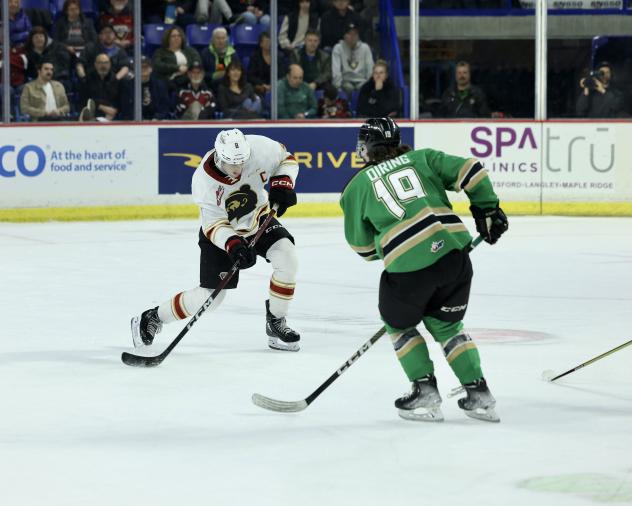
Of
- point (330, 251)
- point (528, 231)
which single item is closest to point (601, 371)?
point (330, 251)

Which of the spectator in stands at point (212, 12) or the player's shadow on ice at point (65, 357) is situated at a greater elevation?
the spectator in stands at point (212, 12)

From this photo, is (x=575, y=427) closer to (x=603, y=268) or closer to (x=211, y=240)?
(x=211, y=240)

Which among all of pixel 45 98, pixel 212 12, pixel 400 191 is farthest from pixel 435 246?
pixel 212 12

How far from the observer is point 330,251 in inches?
336

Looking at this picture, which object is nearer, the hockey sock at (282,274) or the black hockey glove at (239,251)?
the black hockey glove at (239,251)

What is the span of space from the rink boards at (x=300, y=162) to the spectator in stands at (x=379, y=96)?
17 centimetres

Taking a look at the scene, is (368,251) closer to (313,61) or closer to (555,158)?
(555,158)

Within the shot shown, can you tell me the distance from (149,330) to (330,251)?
3497mm

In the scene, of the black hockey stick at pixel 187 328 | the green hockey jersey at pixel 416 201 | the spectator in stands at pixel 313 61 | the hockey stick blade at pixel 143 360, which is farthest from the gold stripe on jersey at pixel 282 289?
the spectator in stands at pixel 313 61

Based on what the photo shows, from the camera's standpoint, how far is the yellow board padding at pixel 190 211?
33.2ft

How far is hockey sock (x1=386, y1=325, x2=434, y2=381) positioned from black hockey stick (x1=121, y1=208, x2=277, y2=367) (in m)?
1.21

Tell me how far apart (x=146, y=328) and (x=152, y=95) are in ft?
18.4

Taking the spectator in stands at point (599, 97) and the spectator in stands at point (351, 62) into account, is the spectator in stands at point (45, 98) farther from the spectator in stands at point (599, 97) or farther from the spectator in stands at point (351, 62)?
the spectator in stands at point (599, 97)

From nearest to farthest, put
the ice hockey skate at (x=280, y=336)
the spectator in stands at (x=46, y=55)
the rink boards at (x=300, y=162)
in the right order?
the ice hockey skate at (x=280, y=336), the rink boards at (x=300, y=162), the spectator in stands at (x=46, y=55)
